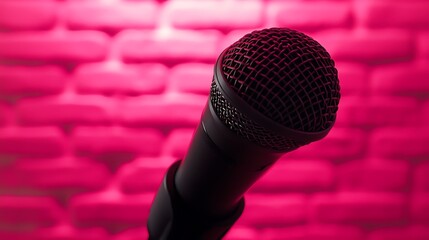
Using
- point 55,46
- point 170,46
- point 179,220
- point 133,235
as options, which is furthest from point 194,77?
point 179,220

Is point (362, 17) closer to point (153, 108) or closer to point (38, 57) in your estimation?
point (153, 108)

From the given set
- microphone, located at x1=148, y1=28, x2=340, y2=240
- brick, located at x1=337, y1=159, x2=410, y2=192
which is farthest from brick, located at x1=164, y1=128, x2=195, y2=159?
microphone, located at x1=148, y1=28, x2=340, y2=240

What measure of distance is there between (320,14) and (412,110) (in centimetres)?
39

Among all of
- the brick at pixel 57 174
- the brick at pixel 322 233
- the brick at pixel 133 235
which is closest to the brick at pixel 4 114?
the brick at pixel 57 174

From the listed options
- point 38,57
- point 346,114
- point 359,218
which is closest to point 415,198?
point 359,218

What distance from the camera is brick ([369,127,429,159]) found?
1.28 meters

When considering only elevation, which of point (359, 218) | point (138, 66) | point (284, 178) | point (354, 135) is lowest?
point (359, 218)

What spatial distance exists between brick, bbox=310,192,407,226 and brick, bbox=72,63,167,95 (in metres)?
0.59

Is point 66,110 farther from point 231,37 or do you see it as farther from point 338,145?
point 338,145

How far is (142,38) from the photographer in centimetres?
127

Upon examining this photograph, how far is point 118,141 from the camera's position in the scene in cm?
130

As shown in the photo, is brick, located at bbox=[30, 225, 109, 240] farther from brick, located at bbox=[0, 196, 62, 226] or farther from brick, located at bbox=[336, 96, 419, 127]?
brick, located at bbox=[336, 96, 419, 127]

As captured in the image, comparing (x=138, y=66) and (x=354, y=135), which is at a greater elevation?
(x=138, y=66)

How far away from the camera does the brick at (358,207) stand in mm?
1306
